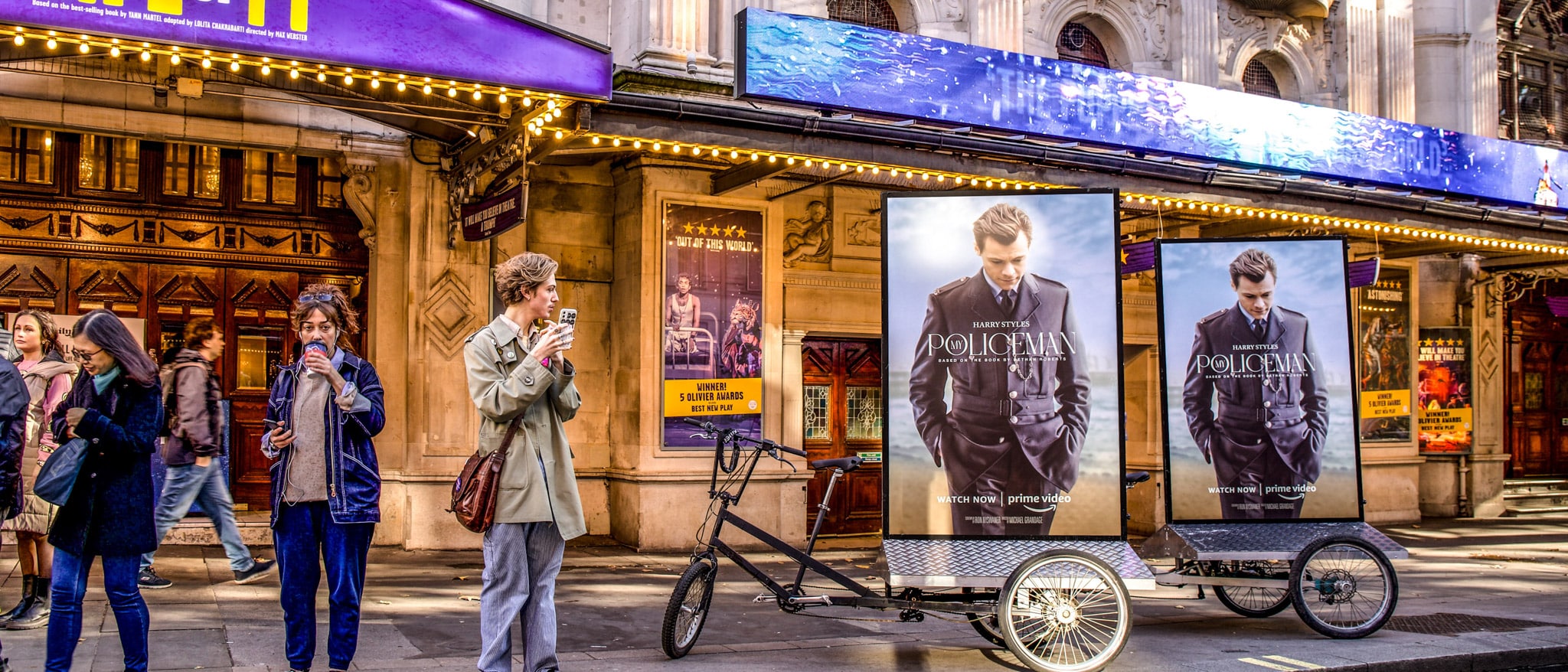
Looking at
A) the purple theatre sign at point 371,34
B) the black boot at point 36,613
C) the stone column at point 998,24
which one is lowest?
the black boot at point 36,613

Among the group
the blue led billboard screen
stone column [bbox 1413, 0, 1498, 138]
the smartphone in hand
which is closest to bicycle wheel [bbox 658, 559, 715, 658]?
the smartphone in hand

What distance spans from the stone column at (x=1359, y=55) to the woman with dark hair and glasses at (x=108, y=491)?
58.5ft

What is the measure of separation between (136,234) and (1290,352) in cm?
1018

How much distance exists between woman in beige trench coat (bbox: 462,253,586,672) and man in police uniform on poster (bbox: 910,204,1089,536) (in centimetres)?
265

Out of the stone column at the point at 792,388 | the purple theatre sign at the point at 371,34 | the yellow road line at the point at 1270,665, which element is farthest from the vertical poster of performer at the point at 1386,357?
the purple theatre sign at the point at 371,34

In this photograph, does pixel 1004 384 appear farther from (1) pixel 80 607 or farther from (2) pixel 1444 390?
(2) pixel 1444 390

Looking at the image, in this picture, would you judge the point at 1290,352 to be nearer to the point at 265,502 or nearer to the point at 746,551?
the point at 746,551

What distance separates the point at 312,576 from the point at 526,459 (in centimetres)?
133

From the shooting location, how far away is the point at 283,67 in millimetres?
9055

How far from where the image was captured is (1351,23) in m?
18.9

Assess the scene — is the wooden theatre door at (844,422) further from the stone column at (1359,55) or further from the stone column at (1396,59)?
the stone column at (1396,59)

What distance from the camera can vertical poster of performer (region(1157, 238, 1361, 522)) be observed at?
28.7ft

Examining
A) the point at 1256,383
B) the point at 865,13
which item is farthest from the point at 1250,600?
the point at 865,13

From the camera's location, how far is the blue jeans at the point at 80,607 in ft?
17.9
